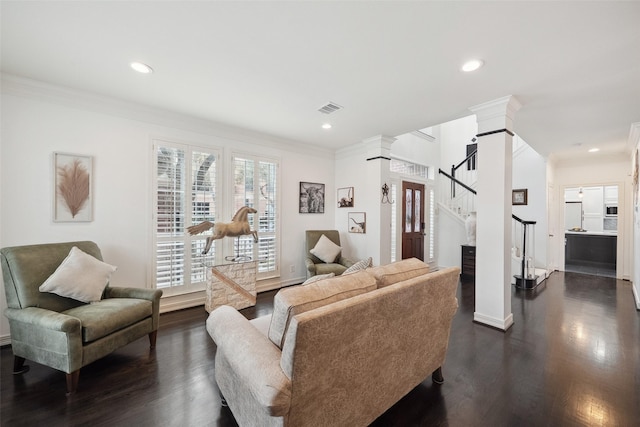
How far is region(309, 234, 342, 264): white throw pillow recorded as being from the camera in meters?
4.59

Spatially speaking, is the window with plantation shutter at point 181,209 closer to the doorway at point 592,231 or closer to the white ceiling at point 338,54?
the white ceiling at point 338,54

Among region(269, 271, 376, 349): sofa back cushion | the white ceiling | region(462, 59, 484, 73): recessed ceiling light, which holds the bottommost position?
region(269, 271, 376, 349): sofa back cushion

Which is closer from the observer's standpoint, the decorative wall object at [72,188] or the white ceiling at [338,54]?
the white ceiling at [338,54]

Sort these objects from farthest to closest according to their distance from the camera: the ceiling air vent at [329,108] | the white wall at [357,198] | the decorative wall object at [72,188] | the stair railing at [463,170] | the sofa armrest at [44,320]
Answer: the stair railing at [463,170], the white wall at [357,198], the ceiling air vent at [329,108], the decorative wall object at [72,188], the sofa armrest at [44,320]

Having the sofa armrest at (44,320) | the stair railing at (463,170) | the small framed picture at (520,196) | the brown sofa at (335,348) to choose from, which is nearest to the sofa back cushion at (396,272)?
the brown sofa at (335,348)

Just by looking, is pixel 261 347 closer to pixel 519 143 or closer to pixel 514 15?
pixel 514 15

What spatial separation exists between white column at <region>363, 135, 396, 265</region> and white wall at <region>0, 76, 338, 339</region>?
2.22 metres

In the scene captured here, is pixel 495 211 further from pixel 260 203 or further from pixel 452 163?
pixel 452 163

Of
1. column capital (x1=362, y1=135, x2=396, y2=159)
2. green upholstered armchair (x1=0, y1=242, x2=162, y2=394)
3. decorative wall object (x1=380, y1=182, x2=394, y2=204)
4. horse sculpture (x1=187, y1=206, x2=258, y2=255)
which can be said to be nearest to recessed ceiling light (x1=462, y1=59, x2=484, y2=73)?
column capital (x1=362, y1=135, x2=396, y2=159)

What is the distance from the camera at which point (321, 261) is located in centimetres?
463

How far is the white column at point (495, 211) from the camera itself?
2965mm

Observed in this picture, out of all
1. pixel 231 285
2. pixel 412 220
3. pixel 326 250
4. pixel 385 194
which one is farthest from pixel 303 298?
pixel 412 220

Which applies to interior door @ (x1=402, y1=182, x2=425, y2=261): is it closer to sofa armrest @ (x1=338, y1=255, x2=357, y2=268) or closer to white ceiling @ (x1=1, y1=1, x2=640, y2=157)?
sofa armrest @ (x1=338, y1=255, x2=357, y2=268)

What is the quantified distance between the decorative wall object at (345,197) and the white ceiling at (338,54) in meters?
1.90
